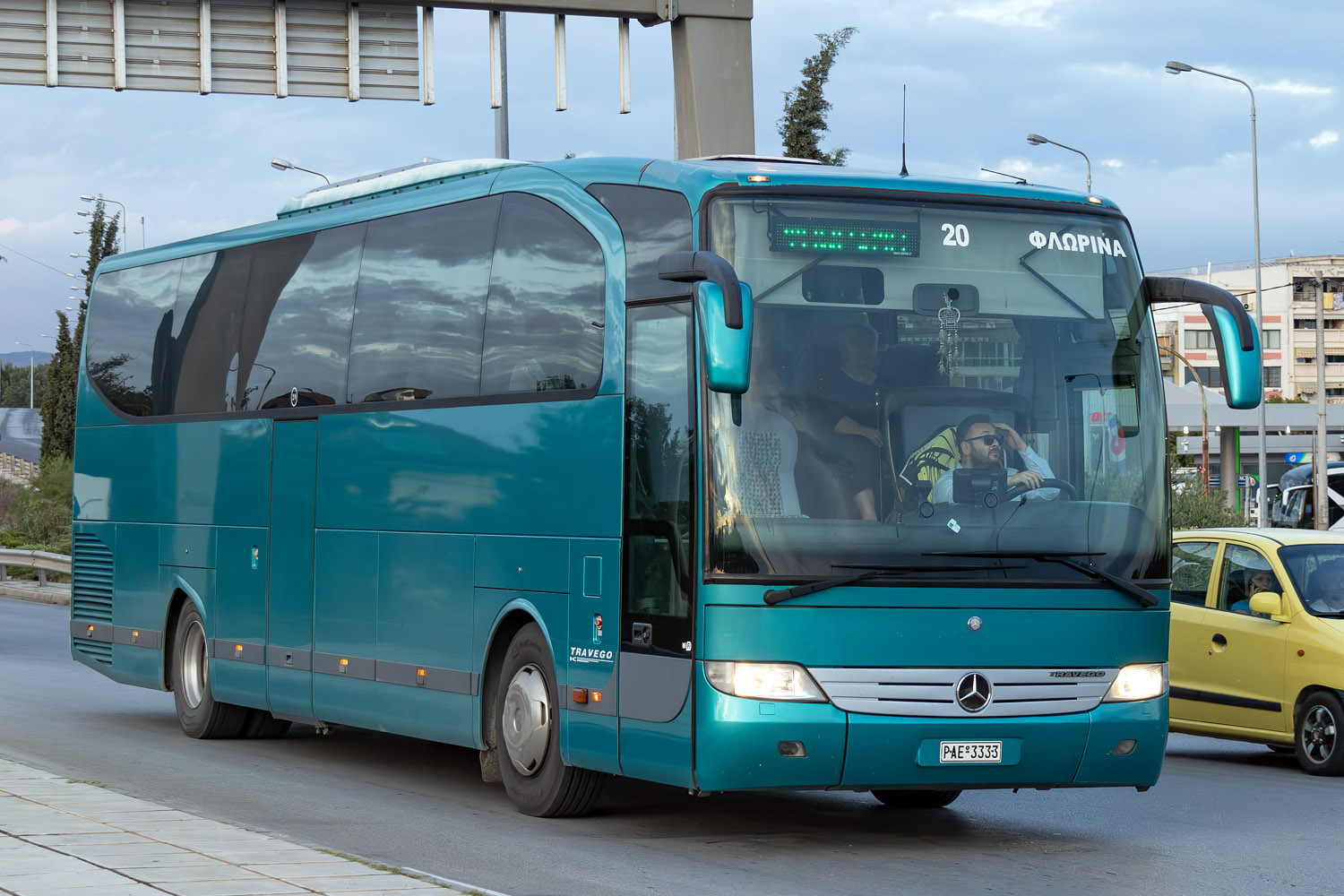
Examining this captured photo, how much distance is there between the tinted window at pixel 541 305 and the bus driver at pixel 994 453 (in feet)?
6.43

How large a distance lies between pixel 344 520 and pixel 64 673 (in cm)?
867

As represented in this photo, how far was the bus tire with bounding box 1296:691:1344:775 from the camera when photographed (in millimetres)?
12703

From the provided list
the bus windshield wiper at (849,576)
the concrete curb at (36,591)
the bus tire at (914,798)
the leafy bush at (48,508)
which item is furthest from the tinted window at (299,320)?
the leafy bush at (48,508)

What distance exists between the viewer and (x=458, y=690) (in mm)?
10680

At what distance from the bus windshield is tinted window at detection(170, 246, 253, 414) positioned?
20.2 ft

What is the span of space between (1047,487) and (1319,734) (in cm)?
524

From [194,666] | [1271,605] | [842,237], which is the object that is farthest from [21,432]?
[842,237]

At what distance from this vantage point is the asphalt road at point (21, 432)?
120 meters

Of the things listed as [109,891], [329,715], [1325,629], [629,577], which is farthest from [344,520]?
[1325,629]

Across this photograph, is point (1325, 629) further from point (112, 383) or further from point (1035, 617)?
point (112, 383)

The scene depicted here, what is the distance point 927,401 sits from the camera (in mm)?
8750

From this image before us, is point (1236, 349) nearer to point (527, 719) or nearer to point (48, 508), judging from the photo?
point (527, 719)

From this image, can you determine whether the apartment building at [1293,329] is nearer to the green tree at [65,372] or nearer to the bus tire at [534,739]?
the green tree at [65,372]

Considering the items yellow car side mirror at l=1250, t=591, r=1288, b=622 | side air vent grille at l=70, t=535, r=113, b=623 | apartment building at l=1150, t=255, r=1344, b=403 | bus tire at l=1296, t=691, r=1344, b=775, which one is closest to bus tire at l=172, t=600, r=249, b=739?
side air vent grille at l=70, t=535, r=113, b=623
